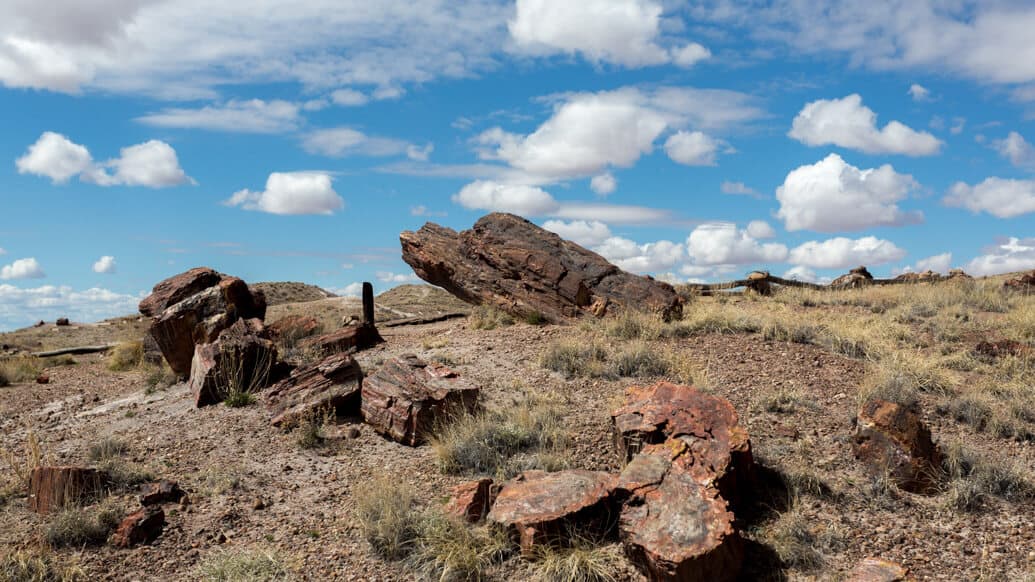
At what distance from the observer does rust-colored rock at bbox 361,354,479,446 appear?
838 cm

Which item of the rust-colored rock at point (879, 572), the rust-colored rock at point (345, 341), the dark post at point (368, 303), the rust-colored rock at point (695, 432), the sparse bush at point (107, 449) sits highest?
the dark post at point (368, 303)

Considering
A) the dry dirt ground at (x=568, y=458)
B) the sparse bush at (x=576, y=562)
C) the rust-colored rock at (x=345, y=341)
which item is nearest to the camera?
the sparse bush at (x=576, y=562)

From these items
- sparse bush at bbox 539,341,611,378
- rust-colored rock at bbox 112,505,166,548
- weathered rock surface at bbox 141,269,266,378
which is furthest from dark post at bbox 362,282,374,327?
rust-colored rock at bbox 112,505,166,548

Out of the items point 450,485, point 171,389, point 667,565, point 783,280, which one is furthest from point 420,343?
point 783,280

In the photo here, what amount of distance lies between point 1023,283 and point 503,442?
16983 millimetres

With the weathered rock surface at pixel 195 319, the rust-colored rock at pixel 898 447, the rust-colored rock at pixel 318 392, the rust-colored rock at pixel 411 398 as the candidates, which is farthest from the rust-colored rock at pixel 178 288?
the rust-colored rock at pixel 898 447

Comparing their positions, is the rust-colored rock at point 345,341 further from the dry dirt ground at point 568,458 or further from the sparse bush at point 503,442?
the sparse bush at point 503,442

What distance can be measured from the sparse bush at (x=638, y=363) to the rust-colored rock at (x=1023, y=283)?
505 inches

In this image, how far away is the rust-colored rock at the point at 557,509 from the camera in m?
5.70

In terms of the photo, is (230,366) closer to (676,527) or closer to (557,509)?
(557,509)

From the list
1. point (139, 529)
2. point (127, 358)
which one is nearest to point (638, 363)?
point (139, 529)

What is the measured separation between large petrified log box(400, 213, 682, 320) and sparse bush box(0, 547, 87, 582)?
28.8 feet

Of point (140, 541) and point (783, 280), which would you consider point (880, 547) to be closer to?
point (140, 541)

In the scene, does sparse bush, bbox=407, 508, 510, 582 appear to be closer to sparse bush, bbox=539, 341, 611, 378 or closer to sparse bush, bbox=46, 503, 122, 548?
sparse bush, bbox=46, 503, 122, 548
